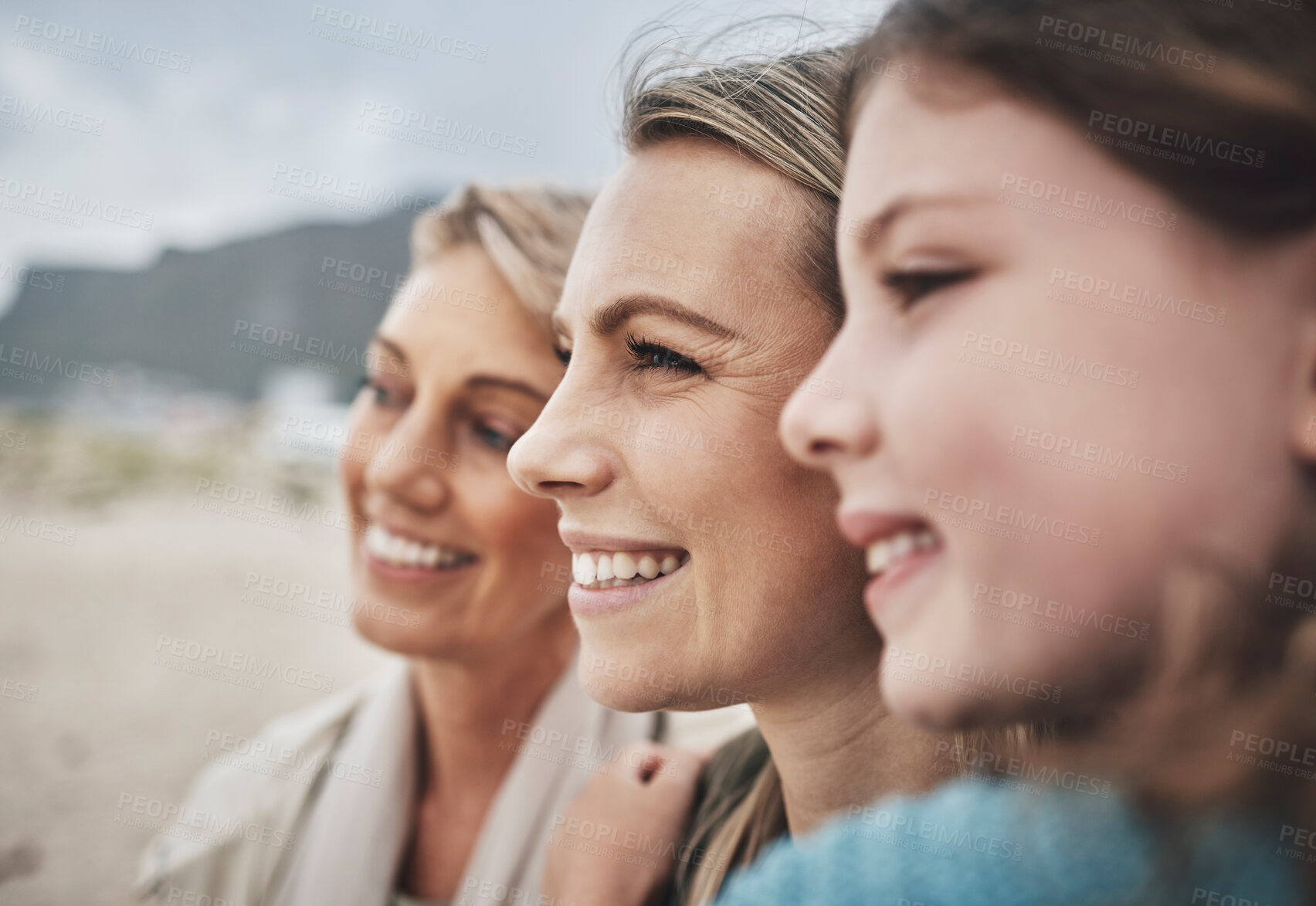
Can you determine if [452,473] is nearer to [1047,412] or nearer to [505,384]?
[505,384]

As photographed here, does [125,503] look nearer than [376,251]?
Yes

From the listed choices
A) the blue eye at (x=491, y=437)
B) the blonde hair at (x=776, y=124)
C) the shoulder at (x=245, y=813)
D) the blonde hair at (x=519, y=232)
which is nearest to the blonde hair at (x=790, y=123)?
the blonde hair at (x=776, y=124)

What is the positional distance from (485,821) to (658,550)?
119cm

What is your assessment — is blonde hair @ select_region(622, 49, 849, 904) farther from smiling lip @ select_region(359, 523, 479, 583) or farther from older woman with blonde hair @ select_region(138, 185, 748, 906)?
smiling lip @ select_region(359, 523, 479, 583)

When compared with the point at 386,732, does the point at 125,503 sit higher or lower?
lower

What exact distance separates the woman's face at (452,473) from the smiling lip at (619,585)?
2.02 ft

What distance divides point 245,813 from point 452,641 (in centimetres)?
77

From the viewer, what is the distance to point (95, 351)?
16.5m

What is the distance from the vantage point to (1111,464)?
2.06 ft

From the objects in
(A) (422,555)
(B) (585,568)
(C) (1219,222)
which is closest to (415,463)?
(A) (422,555)

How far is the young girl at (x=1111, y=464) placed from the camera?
2.04 ft

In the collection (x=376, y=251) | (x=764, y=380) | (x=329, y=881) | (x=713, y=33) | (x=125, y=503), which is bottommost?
(x=125, y=503)

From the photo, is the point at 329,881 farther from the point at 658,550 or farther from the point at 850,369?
the point at 850,369

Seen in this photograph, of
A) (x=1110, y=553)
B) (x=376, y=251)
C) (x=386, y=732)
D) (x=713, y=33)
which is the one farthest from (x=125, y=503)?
(x=376, y=251)
